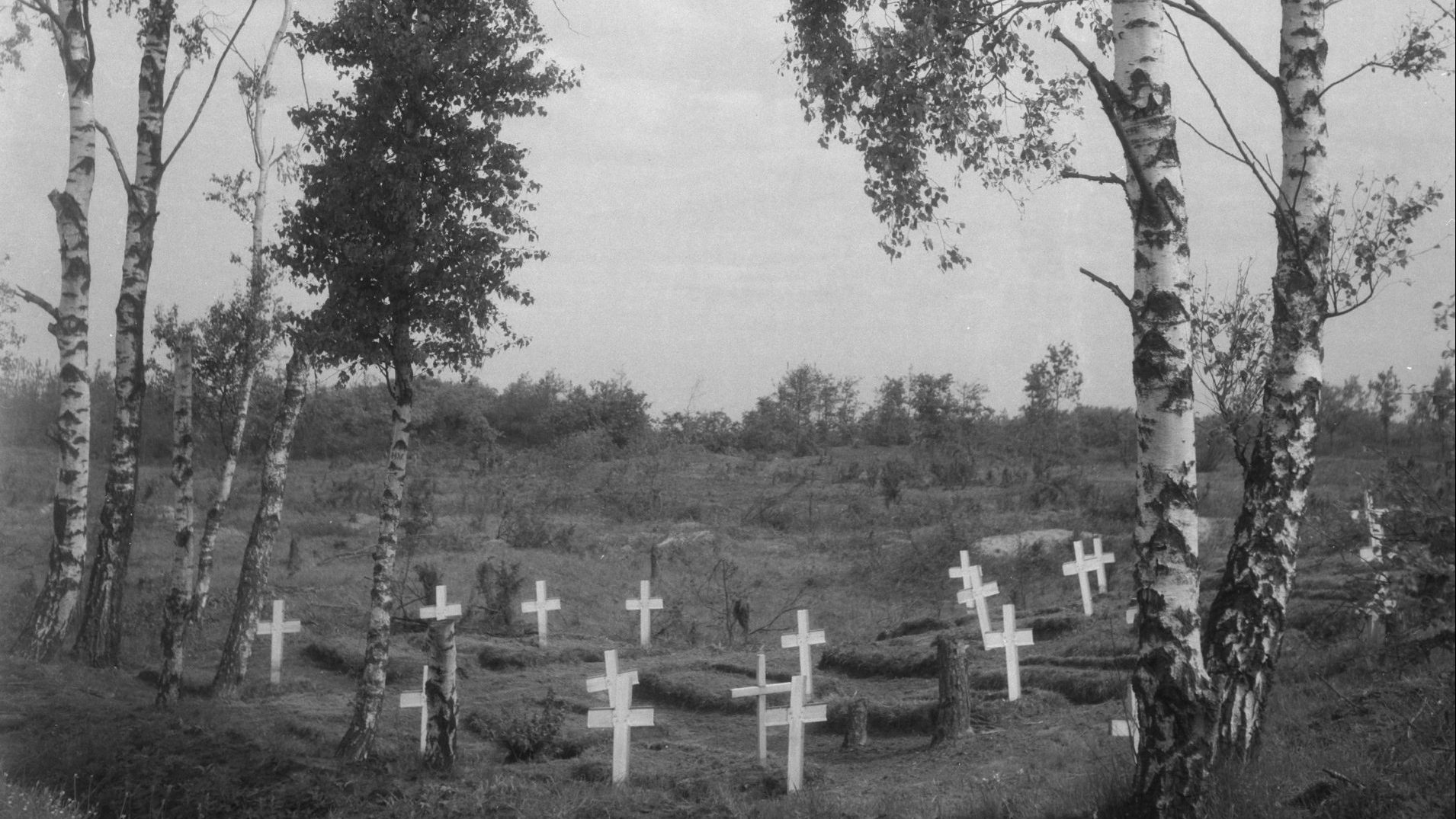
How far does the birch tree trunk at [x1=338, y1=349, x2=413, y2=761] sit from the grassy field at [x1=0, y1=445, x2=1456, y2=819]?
13.4 inches

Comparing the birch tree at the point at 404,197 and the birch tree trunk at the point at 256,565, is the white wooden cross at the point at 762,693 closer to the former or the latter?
the birch tree at the point at 404,197

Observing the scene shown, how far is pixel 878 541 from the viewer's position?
27438mm

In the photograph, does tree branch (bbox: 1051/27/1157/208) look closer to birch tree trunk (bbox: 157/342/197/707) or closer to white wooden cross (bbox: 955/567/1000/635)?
white wooden cross (bbox: 955/567/1000/635)

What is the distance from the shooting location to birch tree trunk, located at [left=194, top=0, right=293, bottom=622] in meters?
15.9

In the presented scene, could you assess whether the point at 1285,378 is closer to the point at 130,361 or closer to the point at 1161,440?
the point at 1161,440

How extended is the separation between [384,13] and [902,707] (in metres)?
8.99

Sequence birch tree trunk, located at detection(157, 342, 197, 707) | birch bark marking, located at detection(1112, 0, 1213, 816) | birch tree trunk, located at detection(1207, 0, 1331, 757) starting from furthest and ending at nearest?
birch tree trunk, located at detection(157, 342, 197, 707) < birch tree trunk, located at detection(1207, 0, 1331, 757) < birch bark marking, located at detection(1112, 0, 1213, 816)

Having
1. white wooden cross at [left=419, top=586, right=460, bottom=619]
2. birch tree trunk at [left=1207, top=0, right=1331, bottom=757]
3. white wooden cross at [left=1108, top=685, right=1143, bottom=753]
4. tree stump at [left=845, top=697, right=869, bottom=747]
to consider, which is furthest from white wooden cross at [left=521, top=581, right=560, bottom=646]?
birch tree trunk at [left=1207, top=0, right=1331, bottom=757]

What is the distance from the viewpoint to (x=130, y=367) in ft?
49.8

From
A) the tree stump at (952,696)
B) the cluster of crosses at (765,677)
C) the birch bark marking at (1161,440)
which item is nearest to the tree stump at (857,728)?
the cluster of crosses at (765,677)

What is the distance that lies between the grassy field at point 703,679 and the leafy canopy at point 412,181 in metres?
4.31

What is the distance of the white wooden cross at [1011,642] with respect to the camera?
12617 millimetres

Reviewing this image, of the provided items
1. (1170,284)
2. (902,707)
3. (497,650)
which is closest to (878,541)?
(497,650)

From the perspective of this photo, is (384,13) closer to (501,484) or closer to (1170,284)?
(1170,284)
